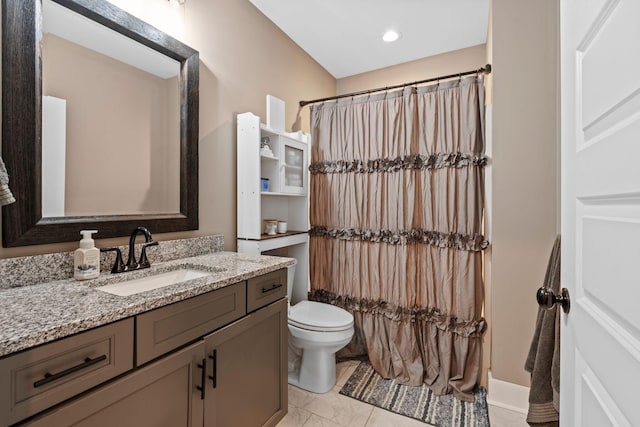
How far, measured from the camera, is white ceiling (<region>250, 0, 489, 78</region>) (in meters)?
2.05

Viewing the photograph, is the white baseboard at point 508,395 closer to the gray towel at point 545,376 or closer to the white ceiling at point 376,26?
the gray towel at point 545,376

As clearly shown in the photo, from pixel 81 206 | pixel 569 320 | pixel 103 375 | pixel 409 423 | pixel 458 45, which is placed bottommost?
pixel 409 423

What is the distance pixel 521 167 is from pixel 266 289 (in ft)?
5.23

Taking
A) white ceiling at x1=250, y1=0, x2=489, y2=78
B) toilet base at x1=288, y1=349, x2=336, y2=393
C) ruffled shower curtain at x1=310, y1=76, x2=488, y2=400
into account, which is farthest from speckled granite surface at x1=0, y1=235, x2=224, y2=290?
white ceiling at x1=250, y1=0, x2=489, y2=78

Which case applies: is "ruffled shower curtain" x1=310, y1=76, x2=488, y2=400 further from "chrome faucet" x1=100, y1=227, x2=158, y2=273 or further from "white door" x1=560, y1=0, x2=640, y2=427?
"chrome faucet" x1=100, y1=227, x2=158, y2=273

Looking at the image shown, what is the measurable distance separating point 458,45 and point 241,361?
2791 millimetres

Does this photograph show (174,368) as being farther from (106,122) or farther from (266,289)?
(106,122)

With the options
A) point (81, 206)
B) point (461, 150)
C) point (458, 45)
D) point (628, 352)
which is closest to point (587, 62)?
point (628, 352)

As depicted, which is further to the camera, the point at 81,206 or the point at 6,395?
the point at 81,206

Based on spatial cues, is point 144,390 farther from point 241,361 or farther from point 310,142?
point 310,142

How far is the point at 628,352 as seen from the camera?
493 mm

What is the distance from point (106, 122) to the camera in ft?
4.51

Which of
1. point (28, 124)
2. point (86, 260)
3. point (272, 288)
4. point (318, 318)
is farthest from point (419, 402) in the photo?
point (28, 124)

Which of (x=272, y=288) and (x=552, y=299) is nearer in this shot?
(x=552, y=299)
